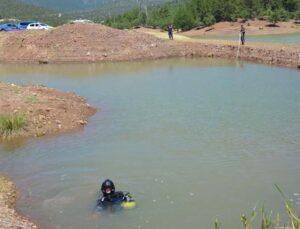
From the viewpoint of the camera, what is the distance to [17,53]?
155 ft

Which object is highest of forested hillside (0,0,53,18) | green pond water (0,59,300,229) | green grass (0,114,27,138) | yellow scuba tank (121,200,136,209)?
forested hillside (0,0,53,18)

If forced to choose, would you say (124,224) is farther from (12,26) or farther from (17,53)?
(12,26)

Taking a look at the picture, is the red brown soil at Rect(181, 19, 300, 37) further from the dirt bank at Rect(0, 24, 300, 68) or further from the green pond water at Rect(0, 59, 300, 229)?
the green pond water at Rect(0, 59, 300, 229)

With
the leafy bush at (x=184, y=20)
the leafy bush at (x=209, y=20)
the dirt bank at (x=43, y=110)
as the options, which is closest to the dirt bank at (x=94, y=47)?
the dirt bank at (x=43, y=110)

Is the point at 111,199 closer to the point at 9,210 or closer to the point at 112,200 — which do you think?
the point at 112,200

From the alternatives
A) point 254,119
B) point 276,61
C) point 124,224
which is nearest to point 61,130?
point 254,119

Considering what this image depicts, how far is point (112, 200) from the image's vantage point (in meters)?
12.6

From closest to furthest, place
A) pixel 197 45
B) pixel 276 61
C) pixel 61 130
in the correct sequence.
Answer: pixel 61 130 → pixel 276 61 → pixel 197 45

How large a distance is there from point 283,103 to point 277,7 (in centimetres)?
6878

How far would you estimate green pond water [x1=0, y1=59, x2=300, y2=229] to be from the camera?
1258cm

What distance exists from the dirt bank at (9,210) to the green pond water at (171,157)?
0.93ft

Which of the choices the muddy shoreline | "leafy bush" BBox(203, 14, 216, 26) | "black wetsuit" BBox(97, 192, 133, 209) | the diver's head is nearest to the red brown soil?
"leafy bush" BBox(203, 14, 216, 26)

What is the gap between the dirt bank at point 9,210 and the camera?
11273 mm

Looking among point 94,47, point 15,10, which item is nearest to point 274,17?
point 94,47
